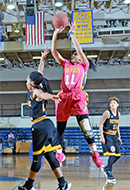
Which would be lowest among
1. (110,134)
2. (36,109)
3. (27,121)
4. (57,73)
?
(27,121)

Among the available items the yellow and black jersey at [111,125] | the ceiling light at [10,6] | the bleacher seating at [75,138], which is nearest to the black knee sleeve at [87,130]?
the yellow and black jersey at [111,125]

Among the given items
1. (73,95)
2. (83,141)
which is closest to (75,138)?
(83,141)

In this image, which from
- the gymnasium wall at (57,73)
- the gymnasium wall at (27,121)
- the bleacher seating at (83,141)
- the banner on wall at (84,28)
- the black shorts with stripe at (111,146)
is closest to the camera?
the black shorts with stripe at (111,146)

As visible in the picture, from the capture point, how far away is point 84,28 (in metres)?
7.60

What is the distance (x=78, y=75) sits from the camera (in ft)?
12.0

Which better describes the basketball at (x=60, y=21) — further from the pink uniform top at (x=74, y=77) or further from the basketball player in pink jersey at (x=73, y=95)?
the pink uniform top at (x=74, y=77)

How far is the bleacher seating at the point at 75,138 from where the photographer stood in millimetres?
12967

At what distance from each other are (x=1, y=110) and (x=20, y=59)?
396cm

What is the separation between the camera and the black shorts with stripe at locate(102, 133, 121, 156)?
14.3ft

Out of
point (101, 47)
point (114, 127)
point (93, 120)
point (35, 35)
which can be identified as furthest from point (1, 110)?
point (114, 127)

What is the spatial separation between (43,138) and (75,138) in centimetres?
1088

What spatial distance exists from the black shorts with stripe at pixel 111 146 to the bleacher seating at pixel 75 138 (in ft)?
27.5

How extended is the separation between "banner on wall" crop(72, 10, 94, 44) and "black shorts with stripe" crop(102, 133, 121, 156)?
3926mm

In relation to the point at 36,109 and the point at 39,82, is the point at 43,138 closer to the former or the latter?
the point at 36,109
